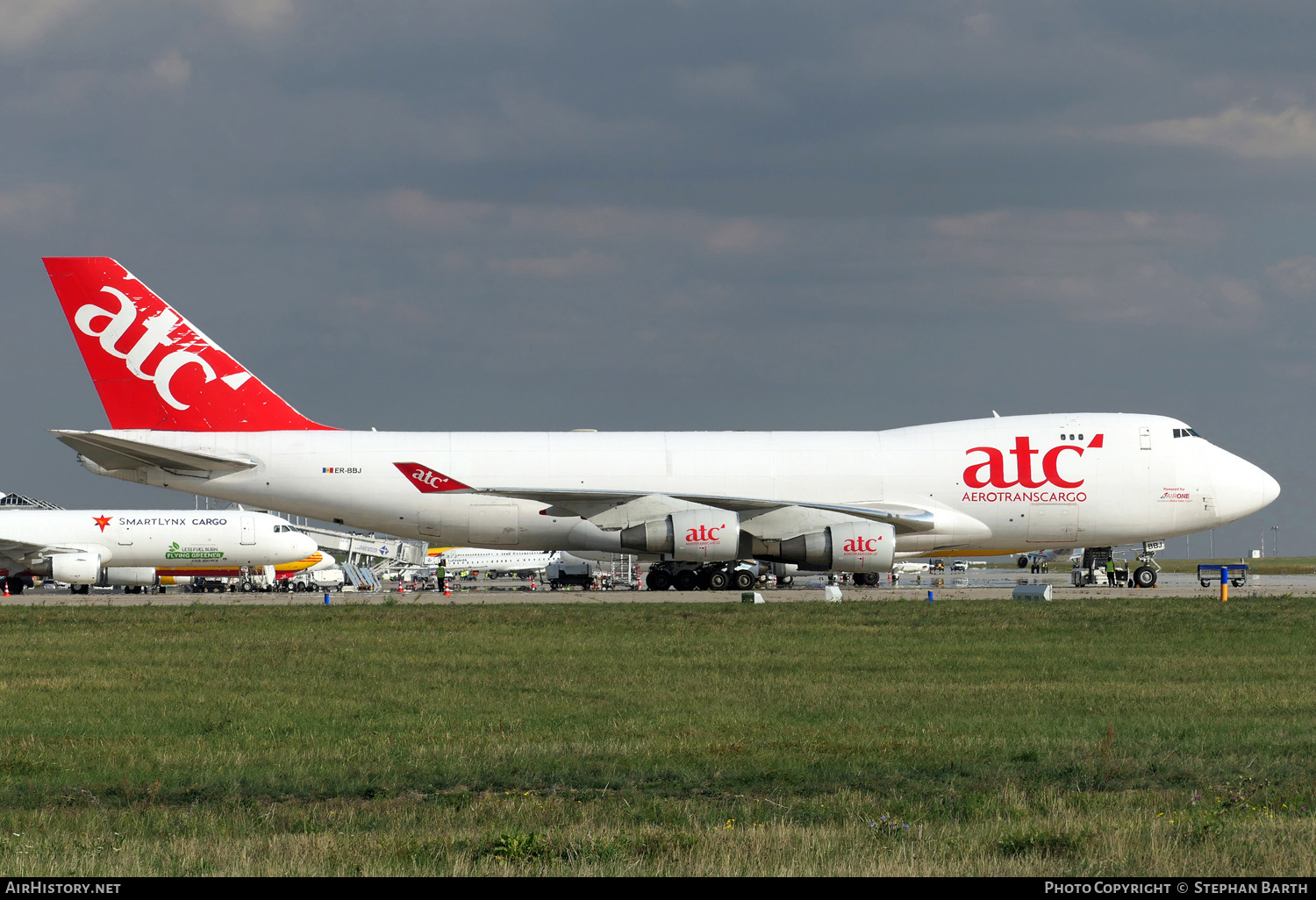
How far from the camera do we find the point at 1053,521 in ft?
112

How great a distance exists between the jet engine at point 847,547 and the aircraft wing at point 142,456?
15090 mm

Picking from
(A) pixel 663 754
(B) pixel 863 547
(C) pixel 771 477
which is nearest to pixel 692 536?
(C) pixel 771 477

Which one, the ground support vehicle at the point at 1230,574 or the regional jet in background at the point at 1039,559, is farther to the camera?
the regional jet in background at the point at 1039,559

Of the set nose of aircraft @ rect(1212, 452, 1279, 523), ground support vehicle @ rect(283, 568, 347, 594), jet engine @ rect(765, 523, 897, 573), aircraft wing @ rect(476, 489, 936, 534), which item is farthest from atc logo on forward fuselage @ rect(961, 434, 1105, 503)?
ground support vehicle @ rect(283, 568, 347, 594)

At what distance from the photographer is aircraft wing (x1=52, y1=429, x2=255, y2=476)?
31.6 meters

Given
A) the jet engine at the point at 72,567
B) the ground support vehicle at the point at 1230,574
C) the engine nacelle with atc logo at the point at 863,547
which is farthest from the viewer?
the jet engine at the point at 72,567

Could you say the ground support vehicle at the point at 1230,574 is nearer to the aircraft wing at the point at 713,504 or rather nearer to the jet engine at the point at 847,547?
the aircraft wing at the point at 713,504

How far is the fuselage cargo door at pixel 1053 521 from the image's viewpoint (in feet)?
112

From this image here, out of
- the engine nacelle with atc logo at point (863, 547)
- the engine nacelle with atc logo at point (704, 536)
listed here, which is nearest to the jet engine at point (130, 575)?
the engine nacelle with atc logo at point (704, 536)

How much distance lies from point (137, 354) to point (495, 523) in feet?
35.6

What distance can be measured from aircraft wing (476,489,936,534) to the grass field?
11.5 metres

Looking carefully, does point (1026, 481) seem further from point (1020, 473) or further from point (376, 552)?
point (376, 552)

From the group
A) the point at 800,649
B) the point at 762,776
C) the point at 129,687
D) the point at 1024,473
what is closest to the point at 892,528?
the point at 1024,473

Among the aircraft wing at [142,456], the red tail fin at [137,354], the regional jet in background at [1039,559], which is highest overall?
the red tail fin at [137,354]
